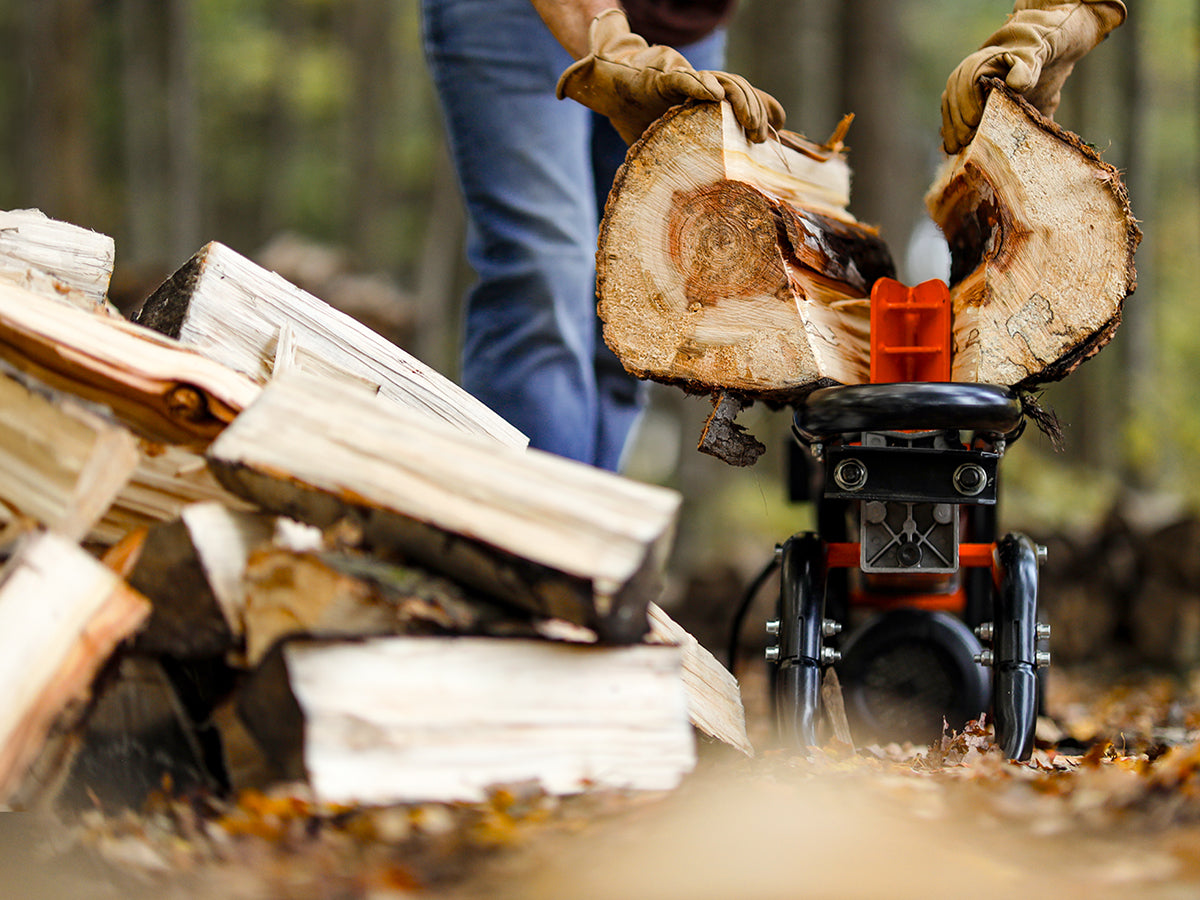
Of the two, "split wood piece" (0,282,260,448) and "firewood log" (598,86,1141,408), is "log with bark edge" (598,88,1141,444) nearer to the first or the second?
"firewood log" (598,86,1141,408)

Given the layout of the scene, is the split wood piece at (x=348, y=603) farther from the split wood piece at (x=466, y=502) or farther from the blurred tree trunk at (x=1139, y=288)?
the blurred tree trunk at (x=1139, y=288)

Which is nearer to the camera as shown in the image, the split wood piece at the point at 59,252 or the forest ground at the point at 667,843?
the forest ground at the point at 667,843

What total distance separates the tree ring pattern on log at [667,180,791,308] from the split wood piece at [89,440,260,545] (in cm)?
98

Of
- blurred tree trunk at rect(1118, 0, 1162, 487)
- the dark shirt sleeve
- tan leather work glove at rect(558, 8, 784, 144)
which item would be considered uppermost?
blurred tree trunk at rect(1118, 0, 1162, 487)

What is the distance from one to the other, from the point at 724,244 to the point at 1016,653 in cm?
94

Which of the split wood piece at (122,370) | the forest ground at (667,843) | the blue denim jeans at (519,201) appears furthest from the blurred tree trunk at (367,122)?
the forest ground at (667,843)

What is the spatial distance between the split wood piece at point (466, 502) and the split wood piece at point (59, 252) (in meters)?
0.67

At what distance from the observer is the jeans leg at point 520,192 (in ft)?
8.75

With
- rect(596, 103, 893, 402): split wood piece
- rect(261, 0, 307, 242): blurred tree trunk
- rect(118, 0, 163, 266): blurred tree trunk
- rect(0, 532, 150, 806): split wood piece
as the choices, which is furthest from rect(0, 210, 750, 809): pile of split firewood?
rect(261, 0, 307, 242): blurred tree trunk

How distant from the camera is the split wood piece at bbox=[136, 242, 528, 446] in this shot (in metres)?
1.94

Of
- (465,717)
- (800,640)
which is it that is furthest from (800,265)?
(465,717)

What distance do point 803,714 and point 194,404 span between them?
118 cm

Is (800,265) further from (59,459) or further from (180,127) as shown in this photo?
(180,127)

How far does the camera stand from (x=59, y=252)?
6.58 feet
